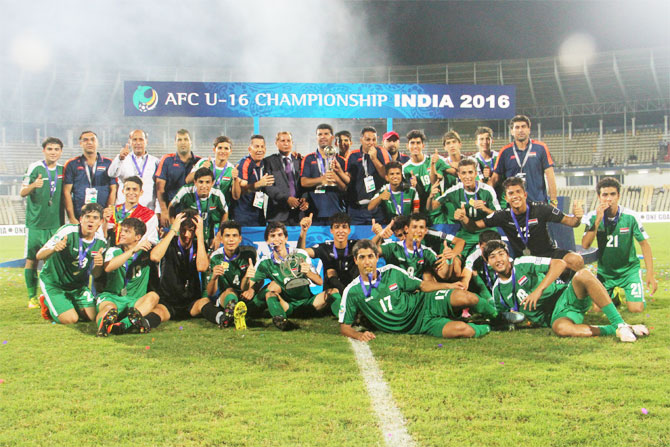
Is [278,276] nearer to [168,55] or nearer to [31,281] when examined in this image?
[31,281]

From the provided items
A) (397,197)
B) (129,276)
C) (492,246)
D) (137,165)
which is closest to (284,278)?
(129,276)

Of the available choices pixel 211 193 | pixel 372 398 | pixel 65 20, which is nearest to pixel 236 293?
pixel 211 193

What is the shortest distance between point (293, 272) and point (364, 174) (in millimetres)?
1864

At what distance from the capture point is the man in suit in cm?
649

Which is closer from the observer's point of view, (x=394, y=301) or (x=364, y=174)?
(x=394, y=301)

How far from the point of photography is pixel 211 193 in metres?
6.07

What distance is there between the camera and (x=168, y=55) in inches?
1289

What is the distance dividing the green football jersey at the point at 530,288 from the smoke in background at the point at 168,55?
2638cm

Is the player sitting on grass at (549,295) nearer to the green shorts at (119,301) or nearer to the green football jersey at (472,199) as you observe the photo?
the green football jersey at (472,199)

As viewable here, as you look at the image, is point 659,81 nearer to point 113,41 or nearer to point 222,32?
point 222,32

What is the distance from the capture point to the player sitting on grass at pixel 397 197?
611cm

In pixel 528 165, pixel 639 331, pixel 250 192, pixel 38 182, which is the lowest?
pixel 639 331

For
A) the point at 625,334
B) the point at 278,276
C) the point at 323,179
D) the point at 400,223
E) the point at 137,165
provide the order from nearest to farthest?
the point at 625,334 < the point at 278,276 < the point at 400,223 < the point at 323,179 < the point at 137,165

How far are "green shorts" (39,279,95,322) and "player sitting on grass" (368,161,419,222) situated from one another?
313 centimetres
